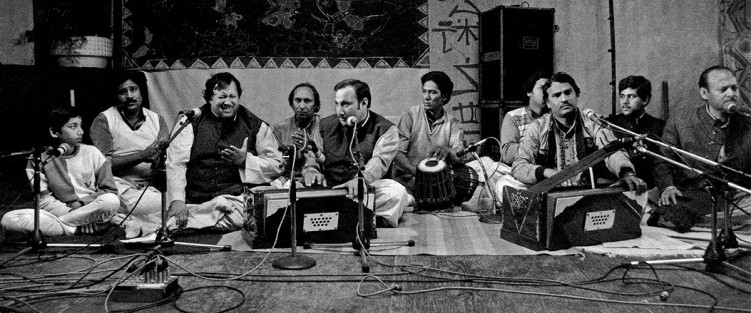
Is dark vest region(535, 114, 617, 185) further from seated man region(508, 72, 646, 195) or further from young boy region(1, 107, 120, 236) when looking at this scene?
young boy region(1, 107, 120, 236)

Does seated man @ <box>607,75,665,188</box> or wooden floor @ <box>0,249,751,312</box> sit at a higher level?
seated man @ <box>607,75,665,188</box>

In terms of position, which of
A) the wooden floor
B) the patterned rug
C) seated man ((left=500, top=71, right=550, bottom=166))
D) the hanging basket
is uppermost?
the hanging basket

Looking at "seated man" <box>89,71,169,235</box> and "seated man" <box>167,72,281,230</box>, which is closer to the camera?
"seated man" <box>167,72,281,230</box>

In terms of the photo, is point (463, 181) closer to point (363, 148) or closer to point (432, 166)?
point (432, 166)

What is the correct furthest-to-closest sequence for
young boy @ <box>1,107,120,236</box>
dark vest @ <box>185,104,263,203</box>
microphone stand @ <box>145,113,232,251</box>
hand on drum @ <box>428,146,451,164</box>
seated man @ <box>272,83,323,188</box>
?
hand on drum @ <box>428,146,451,164</box> < seated man @ <box>272,83,323,188</box> < dark vest @ <box>185,104,263,203</box> < young boy @ <box>1,107,120,236</box> < microphone stand @ <box>145,113,232,251</box>

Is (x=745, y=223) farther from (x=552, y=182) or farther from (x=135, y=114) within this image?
(x=135, y=114)

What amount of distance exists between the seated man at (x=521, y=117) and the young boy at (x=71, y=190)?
10.7ft

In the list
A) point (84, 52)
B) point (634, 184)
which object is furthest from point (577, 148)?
point (84, 52)

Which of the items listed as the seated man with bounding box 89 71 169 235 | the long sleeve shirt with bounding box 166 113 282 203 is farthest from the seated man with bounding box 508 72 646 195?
the seated man with bounding box 89 71 169 235

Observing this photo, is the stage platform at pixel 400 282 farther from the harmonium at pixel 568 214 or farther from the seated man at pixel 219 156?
the seated man at pixel 219 156

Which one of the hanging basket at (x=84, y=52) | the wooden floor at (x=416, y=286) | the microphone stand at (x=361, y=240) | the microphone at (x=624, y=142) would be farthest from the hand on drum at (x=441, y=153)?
the hanging basket at (x=84, y=52)

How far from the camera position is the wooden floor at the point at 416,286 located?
304 cm

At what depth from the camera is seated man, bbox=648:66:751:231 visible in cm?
500

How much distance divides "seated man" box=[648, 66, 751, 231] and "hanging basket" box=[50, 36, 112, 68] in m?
5.02
